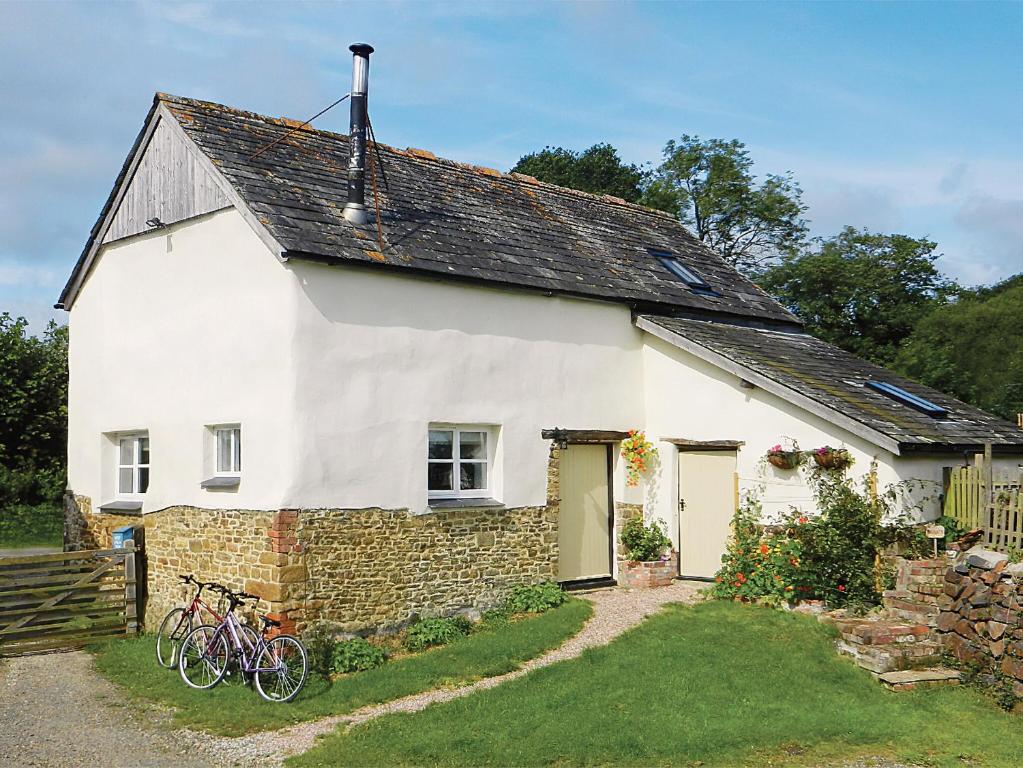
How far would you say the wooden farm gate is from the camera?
42.4ft

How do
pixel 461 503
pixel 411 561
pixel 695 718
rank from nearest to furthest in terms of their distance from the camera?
pixel 695 718, pixel 411 561, pixel 461 503

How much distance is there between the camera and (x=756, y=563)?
13.9 m

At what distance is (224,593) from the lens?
1135 cm

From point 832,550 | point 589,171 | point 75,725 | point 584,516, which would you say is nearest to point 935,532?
point 832,550

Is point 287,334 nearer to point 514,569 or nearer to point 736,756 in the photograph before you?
point 514,569

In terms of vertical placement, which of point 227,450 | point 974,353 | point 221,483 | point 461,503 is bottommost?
point 461,503

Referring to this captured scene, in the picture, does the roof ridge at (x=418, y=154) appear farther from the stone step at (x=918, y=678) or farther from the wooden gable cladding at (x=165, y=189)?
the stone step at (x=918, y=678)

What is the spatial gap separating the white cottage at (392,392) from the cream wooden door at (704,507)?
4 centimetres

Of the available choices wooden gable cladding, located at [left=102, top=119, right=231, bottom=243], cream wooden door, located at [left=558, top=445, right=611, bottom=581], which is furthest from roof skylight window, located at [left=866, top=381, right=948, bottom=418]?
wooden gable cladding, located at [left=102, top=119, right=231, bottom=243]

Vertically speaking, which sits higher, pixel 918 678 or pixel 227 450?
pixel 227 450

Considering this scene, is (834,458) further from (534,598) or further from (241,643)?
(241,643)

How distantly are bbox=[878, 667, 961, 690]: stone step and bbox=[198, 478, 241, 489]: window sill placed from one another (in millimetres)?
8313

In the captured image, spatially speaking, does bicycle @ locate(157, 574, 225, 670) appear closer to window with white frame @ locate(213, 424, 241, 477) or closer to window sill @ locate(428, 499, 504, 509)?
window with white frame @ locate(213, 424, 241, 477)

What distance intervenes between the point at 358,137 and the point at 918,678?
10.2m
